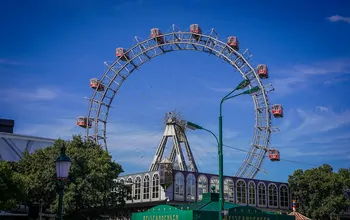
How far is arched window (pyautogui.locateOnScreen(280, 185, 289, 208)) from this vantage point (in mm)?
63969

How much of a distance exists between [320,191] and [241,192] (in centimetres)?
975

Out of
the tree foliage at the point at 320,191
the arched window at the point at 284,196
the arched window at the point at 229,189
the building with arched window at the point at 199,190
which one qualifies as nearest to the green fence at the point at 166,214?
the building with arched window at the point at 199,190

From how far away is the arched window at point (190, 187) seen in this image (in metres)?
56.7

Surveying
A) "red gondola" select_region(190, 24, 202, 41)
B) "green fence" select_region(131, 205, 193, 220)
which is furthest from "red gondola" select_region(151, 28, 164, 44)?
"green fence" select_region(131, 205, 193, 220)

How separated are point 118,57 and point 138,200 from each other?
22998mm

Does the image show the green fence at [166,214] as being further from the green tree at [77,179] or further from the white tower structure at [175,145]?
the white tower structure at [175,145]

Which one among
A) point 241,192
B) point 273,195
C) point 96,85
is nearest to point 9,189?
point 241,192

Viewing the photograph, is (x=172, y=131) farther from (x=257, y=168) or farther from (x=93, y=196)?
(x=93, y=196)

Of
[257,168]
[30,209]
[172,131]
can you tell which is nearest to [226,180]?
[257,168]

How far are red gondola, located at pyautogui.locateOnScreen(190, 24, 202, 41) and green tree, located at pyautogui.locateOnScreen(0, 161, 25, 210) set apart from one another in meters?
33.4

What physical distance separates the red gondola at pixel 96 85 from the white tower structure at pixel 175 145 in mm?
12132

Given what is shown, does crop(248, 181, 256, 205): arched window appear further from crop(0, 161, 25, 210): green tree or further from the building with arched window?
crop(0, 161, 25, 210): green tree

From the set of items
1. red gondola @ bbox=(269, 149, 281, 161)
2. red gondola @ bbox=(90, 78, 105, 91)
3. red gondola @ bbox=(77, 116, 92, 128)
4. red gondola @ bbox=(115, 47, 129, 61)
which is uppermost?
red gondola @ bbox=(115, 47, 129, 61)

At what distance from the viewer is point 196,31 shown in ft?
221
